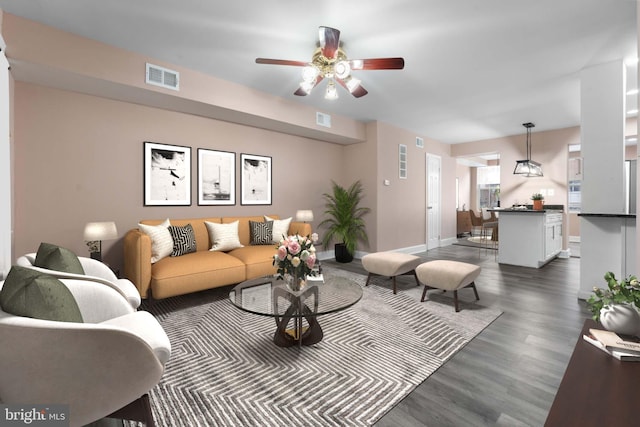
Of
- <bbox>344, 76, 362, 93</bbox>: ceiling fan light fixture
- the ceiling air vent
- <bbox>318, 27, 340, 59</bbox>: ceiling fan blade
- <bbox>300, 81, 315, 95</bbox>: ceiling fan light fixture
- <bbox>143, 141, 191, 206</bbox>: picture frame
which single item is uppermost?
the ceiling air vent

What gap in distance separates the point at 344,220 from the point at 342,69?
3328 millimetres

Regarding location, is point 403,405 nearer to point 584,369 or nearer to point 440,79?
point 584,369

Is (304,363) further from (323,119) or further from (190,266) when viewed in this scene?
(323,119)

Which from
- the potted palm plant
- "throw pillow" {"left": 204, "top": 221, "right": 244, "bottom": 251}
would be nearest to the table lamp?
"throw pillow" {"left": 204, "top": 221, "right": 244, "bottom": 251}

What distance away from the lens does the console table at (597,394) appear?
2.69 feet

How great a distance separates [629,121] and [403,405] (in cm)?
726

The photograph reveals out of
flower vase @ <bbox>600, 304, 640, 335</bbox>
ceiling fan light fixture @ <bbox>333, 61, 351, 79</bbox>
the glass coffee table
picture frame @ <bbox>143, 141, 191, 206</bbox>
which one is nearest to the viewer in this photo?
flower vase @ <bbox>600, 304, 640, 335</bbox>

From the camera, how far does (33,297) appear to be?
1170 millimetres

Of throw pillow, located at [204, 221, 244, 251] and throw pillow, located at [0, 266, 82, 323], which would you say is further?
throw pillow, located at [204, 221, 244, 251]

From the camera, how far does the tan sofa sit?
2.91 m

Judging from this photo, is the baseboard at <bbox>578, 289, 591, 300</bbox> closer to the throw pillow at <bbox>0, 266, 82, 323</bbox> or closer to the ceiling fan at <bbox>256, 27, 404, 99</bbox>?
the ceiling fan at <bbox>256, 27, 404, 99</bbox>

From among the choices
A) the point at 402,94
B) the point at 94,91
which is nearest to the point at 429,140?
the point at 402,94

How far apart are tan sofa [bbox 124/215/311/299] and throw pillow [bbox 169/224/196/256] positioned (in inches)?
3.7

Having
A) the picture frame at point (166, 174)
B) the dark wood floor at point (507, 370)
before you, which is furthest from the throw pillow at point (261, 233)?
the dark wood floor at point (507, 370)
